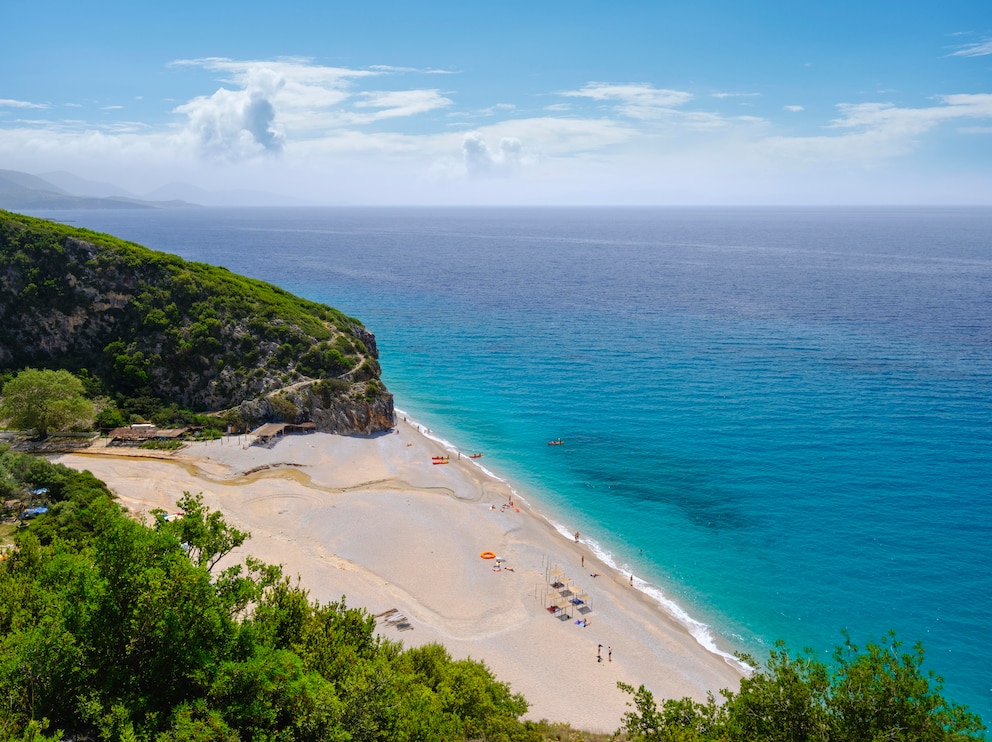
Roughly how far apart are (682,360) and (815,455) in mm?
31273

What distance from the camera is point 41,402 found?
59719 millimetres

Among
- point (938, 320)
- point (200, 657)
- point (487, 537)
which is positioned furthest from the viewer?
point (938, 320)

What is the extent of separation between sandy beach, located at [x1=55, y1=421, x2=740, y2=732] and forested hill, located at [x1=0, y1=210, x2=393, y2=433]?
5.07 m

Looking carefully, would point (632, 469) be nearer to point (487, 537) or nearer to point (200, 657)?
point (487, 537)

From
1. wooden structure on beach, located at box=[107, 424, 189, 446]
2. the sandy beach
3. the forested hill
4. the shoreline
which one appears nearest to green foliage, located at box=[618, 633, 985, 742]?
the sandy beach

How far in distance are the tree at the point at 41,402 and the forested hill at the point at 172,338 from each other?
785 centimetres

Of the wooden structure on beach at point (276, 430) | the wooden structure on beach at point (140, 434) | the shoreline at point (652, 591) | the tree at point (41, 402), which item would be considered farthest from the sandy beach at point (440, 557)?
the tree at point (41, 402)

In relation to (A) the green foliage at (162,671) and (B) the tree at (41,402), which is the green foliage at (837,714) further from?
(B) the tree at (41,402)

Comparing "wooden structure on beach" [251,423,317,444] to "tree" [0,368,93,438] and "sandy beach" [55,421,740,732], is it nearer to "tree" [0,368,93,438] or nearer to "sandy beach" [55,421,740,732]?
"sandy beach" [55,421,740,732]

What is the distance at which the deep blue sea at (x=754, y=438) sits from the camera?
40.5m

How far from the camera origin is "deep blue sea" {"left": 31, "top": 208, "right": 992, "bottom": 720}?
4053cm

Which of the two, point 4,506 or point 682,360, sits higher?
point 682,360

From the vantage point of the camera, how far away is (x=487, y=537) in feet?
160

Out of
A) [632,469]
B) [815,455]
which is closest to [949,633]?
[815,455]
